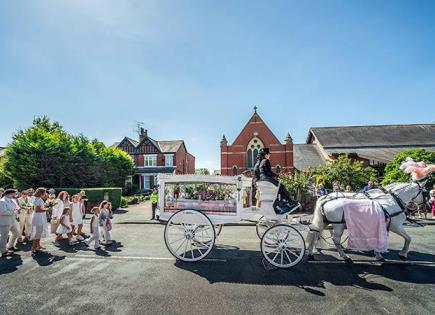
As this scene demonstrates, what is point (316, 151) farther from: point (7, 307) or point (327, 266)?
point (7, 307)

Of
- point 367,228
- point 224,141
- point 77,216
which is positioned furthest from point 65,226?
point 224,141

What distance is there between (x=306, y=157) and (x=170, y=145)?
75.7ft

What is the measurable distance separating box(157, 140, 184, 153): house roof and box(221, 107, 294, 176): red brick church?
536 inches

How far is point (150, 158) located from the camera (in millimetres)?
40281

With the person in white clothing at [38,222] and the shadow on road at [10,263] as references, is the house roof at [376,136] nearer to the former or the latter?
the person in white clothing at [38,222]

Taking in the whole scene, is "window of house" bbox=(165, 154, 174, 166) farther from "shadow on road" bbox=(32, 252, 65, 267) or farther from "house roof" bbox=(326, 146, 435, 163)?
"shadow on road" bbox=(32, 252, 65, 267)

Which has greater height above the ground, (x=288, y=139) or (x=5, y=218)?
(x=288, y=139)

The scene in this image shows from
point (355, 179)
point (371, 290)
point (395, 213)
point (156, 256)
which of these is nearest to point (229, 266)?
point (156, 256)

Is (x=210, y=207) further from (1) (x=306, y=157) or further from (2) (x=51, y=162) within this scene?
(1) (x=306, y=157)

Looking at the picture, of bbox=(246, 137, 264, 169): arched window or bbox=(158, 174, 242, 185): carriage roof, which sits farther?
bbox=(246, 137, 264, 169): arched window

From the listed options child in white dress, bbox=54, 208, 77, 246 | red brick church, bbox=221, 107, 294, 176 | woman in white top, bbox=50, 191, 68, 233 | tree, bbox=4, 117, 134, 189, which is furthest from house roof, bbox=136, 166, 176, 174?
child in white dress, bbox=54, 208, 77, 246

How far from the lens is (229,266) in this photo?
5754 mm

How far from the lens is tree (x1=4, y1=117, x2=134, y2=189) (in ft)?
62.7

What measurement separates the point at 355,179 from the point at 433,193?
4.60 meters
